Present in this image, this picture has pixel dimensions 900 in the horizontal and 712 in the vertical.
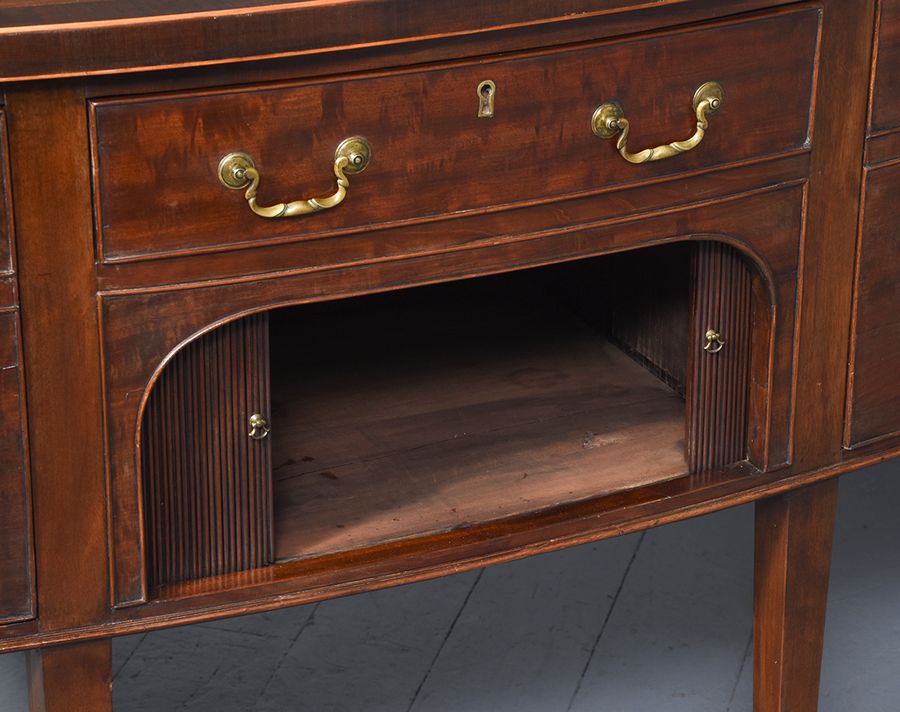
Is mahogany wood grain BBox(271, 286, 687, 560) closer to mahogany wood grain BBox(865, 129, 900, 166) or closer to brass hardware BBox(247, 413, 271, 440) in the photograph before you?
brass hardware BBox(247, 413, 271, 440)

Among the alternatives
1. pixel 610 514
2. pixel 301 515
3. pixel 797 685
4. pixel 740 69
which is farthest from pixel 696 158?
A: pixel 797 685

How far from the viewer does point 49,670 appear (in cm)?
113

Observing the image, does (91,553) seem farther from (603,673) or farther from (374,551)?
(603,673)

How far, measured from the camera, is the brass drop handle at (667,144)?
1.11 metres

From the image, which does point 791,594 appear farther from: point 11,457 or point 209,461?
point 11,457

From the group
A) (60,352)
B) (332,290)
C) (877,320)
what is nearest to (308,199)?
(332,290)

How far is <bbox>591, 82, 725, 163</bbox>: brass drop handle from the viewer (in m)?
1.11

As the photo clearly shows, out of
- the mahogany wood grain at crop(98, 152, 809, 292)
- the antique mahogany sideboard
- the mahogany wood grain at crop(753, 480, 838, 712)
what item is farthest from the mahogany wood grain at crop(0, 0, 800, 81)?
the mahogany wood grain at crop(753, 480, 838, 712)

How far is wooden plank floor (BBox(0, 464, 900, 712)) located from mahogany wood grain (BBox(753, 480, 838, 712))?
0.15 meters

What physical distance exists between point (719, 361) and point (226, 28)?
0.46 m

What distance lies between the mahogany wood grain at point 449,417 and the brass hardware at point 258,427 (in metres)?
Answer: 0.09

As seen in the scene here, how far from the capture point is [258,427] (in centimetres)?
115

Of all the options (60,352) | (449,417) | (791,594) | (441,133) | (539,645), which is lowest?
(539,645)

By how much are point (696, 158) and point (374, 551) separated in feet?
1.08
